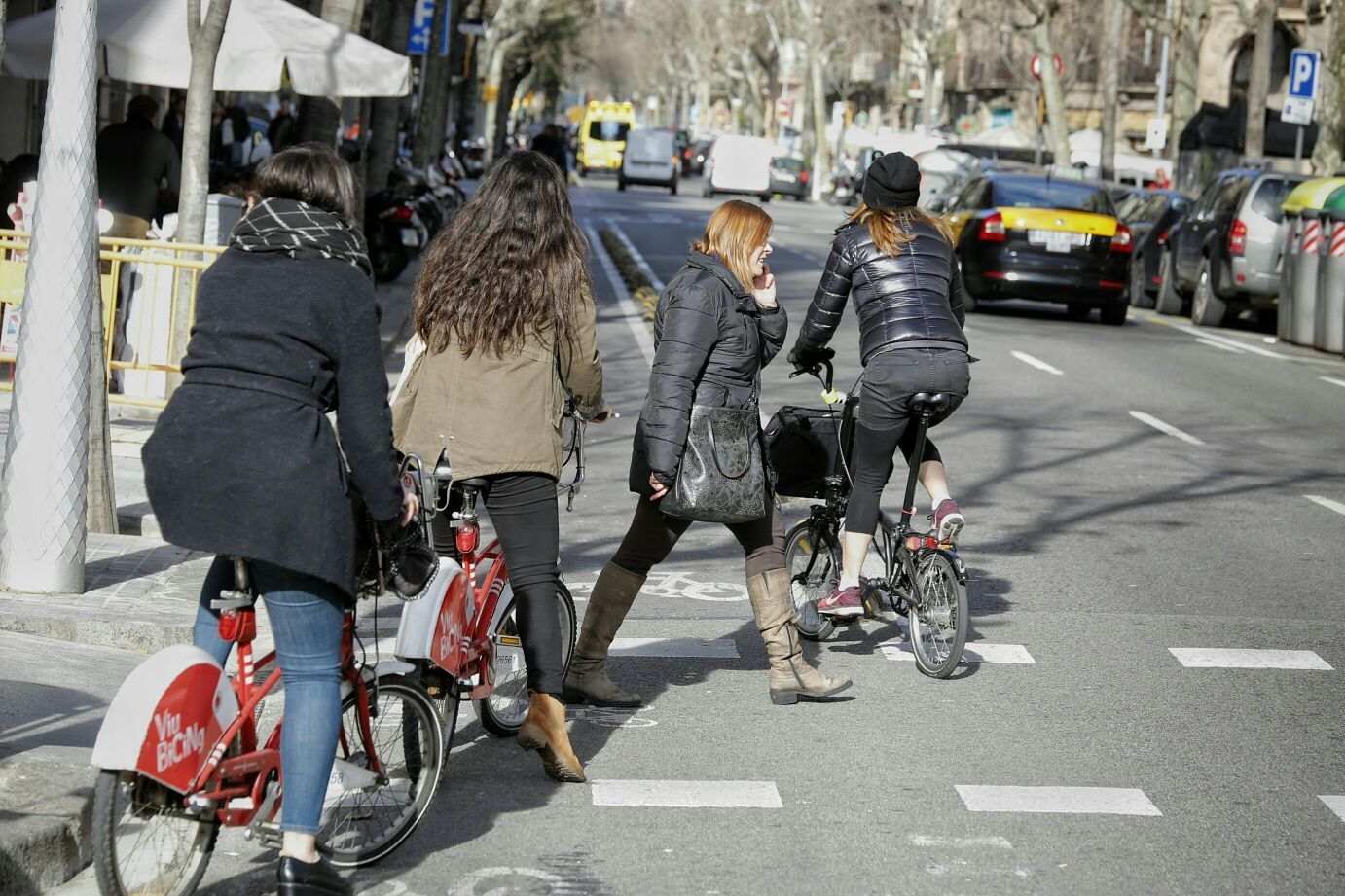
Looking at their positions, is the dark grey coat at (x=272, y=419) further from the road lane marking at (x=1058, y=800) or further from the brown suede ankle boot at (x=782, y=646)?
the brown suede ankle boot at (x=782, y=646)

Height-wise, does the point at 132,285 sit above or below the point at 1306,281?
below

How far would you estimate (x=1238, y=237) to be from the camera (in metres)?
23.1

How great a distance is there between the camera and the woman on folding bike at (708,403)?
650 cm

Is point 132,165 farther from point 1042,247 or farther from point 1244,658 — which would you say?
point 1042,247

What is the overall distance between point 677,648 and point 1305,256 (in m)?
15.2

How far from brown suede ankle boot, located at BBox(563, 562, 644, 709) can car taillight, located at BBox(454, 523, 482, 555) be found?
939mm

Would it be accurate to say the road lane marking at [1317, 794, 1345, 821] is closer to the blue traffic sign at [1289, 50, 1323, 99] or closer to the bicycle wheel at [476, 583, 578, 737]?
the bicycle wheel at [476, 583, 578, 737]

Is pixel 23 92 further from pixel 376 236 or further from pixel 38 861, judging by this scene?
pixel 38 861

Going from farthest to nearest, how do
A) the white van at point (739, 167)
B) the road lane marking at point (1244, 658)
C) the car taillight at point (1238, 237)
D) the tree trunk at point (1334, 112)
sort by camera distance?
the white van at point (739, 167) → the tree trunk at point (1334, 112) → the car taillight at point (1238, 237) → the road lane marking at point (1244, 658)

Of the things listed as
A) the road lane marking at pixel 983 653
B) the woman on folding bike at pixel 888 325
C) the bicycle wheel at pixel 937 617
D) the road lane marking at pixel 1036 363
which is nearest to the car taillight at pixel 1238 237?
the road lane marking at pixel 1036 363

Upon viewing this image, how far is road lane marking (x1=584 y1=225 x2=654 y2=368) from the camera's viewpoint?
18188 mm

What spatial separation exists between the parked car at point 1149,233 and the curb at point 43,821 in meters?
22.3

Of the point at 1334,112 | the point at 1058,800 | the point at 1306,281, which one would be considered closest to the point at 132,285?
the point at 1058,800

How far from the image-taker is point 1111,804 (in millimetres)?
5902
